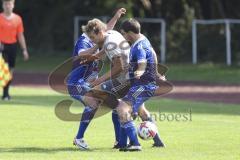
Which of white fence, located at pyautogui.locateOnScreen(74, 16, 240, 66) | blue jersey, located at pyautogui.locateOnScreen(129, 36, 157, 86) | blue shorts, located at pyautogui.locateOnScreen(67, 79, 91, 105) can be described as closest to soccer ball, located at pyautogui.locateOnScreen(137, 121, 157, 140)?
blue jersey, located at pyautogui.locateOnScreen(129, 36, 157, 86)

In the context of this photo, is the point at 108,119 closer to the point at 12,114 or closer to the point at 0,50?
the point at 12,114

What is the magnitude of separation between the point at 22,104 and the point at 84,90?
7.58 metres

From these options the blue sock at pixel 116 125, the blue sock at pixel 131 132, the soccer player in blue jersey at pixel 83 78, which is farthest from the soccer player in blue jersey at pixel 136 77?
the soccer player in blue jersey at pixel 83 78

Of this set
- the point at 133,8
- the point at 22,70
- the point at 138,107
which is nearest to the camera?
the point at 138,107

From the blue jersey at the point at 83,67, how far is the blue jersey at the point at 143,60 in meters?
0.85

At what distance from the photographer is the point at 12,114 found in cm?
1758

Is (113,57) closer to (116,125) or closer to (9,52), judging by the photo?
(116,125)

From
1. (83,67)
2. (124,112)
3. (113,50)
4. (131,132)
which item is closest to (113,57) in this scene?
(113,50)

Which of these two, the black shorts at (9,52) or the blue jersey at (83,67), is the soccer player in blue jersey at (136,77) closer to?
the blue jersey at (83,67)

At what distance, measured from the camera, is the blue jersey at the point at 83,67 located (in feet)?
42.3

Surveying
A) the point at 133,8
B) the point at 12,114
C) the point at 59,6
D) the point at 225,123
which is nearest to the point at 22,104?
the point at 12,114

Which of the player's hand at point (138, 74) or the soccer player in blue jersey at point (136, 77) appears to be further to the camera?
the soccer player in blue jersey at point (136, 77)

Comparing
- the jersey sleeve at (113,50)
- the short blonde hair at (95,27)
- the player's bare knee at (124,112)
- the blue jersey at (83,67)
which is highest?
the short blonde hair at (95,27)

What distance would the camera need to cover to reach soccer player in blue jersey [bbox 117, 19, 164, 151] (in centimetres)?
1220
